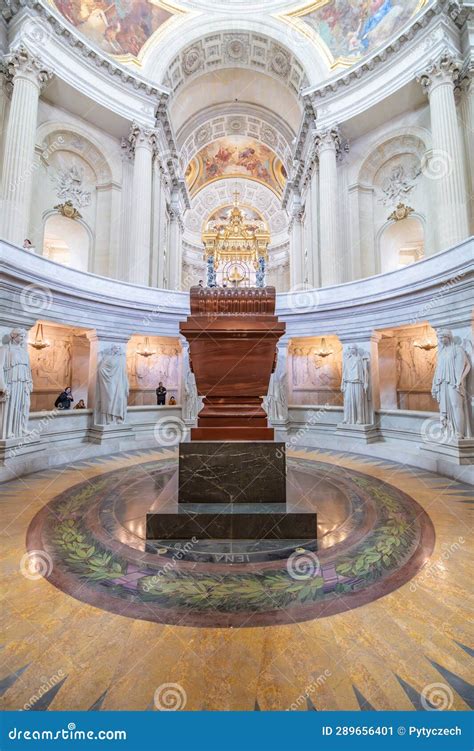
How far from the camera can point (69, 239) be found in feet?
44.7

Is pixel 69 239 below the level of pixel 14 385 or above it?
above

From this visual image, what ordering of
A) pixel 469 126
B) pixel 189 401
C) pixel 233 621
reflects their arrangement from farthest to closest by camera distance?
pixel 189 401 < pixel 469 126 < pixel 233 621

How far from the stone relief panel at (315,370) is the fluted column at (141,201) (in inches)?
261

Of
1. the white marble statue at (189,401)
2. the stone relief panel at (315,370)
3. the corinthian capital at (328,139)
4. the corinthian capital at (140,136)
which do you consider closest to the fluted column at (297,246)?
the corinthian capital at (328,139)

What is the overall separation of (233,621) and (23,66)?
1528 cm

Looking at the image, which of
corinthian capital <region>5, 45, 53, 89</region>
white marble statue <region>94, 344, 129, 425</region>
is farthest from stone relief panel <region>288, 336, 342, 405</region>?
corinthian capital <region>5, 45, 53, 89</region>

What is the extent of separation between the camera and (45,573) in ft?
9.17

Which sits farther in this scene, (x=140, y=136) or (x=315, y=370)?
(x=140, y=136)

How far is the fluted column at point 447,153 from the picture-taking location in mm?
9766

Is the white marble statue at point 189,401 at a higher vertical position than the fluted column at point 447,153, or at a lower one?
lower

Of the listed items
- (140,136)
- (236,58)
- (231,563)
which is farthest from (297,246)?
(231,563)

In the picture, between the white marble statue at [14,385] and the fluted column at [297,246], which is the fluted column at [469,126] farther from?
the white marble statue at [14,385]

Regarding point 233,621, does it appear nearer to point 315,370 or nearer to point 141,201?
point 315,370

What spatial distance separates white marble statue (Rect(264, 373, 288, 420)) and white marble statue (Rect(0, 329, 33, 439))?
6.58 m
